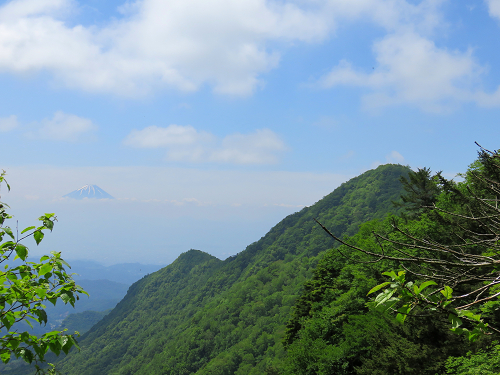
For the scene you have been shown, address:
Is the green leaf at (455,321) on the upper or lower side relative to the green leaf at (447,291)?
lower

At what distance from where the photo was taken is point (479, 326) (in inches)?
102

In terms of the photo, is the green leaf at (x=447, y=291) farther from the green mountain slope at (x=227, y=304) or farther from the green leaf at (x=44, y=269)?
the green mountain slope at (x=227, y=304)

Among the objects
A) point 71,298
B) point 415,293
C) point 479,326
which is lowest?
point 479,326

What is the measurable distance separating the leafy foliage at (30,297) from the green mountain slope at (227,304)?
47.9 m

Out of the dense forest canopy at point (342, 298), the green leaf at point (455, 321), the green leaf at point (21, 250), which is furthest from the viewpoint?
the green leaf at point (21, 250)

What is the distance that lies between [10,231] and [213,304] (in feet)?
405

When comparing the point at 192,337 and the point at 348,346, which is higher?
the point at 348,346

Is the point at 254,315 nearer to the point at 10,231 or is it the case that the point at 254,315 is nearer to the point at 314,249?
the point at 314,249

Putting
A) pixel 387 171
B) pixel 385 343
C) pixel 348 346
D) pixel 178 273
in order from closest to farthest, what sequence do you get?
pixel 385 343
pixel 348 346
pixel 387 171
pixel 178 273

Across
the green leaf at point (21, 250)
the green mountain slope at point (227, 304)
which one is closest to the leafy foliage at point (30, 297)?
the green leaf at point (21, 250)

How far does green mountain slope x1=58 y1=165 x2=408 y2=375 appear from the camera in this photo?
89125 mm

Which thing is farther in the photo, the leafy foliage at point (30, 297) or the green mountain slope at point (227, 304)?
the green mountain slope at point (227, 304)

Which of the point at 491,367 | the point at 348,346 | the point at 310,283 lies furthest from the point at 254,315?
the point at 491,367

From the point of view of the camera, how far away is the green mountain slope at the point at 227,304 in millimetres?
89125
